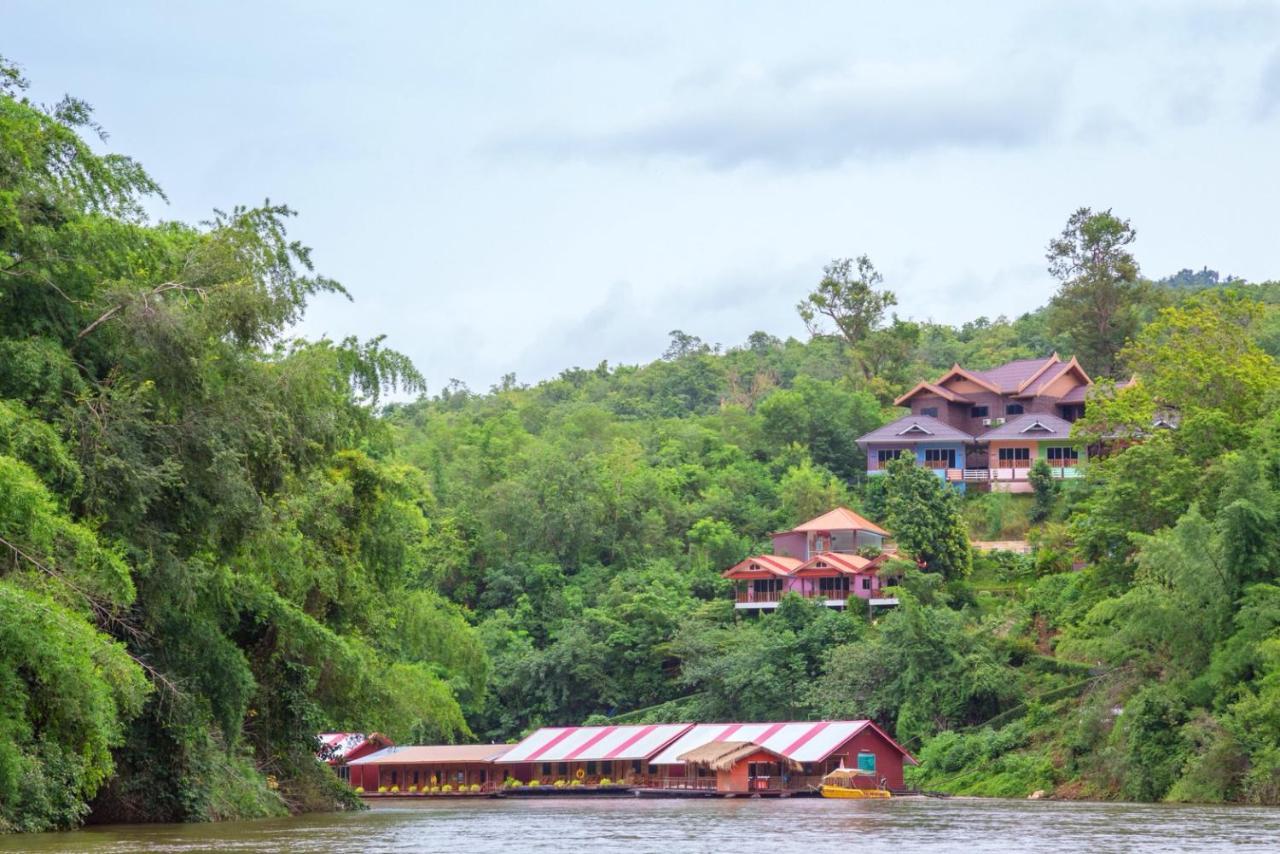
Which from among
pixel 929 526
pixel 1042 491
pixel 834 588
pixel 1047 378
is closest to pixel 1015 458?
pixel 1042 491

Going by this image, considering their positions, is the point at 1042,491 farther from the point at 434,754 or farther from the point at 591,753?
the point at 434,754

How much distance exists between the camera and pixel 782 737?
58.2 m

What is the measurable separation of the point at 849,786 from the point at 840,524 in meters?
20.9

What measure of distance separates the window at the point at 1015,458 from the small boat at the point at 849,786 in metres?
28.5

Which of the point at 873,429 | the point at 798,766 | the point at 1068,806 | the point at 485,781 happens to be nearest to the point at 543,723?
the point at 485,781

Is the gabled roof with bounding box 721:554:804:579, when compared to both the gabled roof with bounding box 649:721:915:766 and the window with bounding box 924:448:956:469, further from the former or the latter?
the gabled roof with bounding box 649:721:915:766

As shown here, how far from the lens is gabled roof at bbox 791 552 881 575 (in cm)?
7175

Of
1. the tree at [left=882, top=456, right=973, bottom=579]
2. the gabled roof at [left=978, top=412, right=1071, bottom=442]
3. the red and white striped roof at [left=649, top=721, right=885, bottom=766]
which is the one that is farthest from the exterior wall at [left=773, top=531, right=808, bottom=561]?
the red and white striped roof at [left=649, top=721, right=885, bottom=766]

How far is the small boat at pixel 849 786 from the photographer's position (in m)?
54.4

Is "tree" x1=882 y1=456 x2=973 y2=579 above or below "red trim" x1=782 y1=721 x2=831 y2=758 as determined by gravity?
above

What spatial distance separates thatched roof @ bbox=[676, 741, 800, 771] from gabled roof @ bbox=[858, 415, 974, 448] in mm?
28372

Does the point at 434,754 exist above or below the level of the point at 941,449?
below

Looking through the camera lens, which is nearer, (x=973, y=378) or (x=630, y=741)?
A: (x=630, y=741)

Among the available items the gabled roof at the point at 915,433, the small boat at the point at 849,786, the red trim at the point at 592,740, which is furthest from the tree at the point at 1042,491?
the small boat at the point at 849,786
